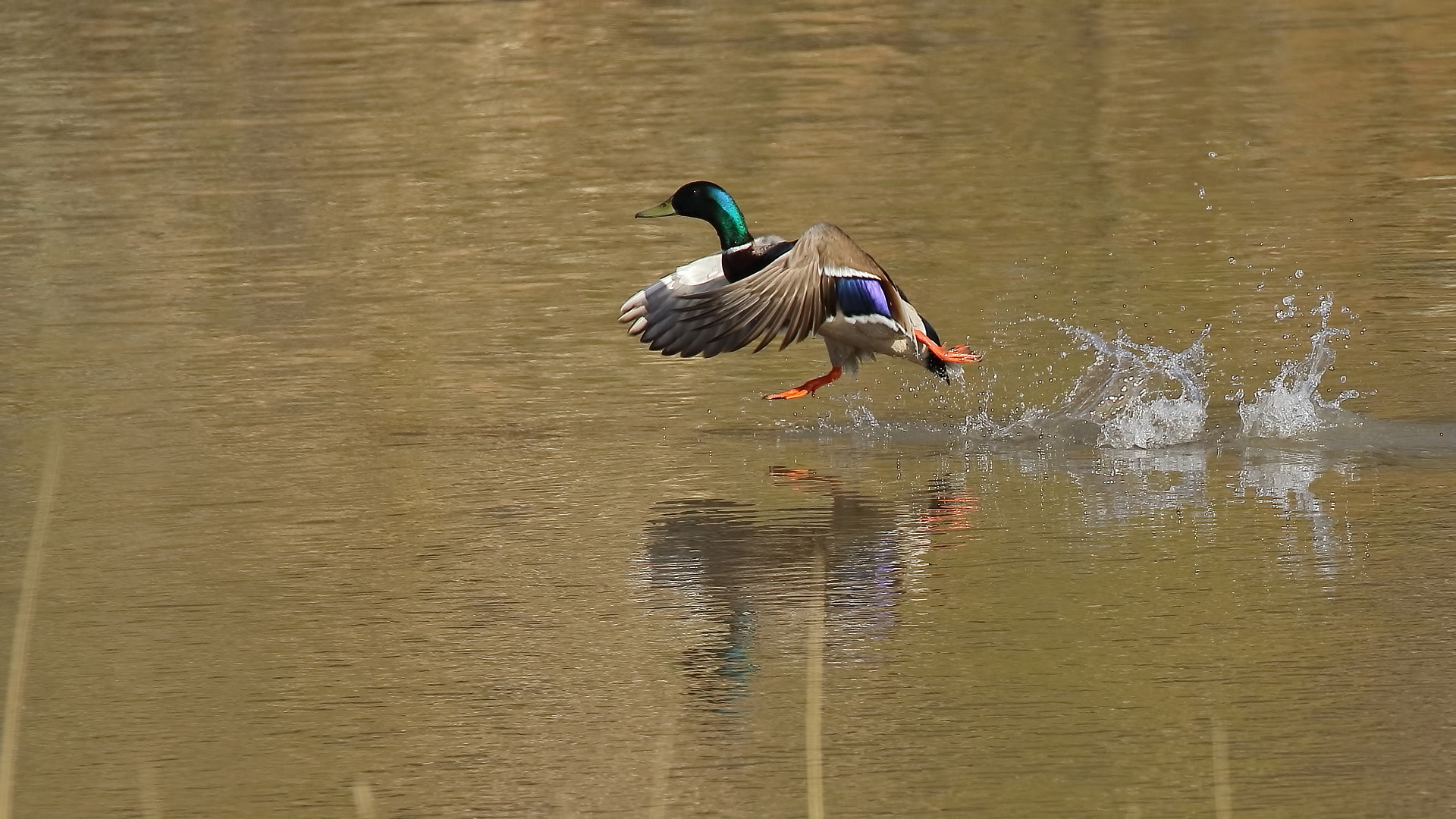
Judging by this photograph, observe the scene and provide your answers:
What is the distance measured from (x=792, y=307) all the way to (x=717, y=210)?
1.09 meters

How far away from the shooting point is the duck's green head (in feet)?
31.3

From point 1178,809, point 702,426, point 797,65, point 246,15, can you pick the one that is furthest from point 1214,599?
point 246,15

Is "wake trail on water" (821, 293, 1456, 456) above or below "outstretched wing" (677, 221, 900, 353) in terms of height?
below

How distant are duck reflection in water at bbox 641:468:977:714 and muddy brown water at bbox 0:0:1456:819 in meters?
0.02

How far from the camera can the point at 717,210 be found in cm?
959

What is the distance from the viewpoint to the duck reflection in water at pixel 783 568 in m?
6.29

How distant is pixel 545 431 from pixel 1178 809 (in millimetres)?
4380

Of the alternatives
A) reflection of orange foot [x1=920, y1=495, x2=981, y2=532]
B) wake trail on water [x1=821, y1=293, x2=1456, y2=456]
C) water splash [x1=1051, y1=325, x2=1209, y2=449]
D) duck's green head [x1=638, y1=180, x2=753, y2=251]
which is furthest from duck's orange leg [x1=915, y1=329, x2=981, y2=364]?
reflection of orange foot [x1=920, y1=495, x2=981, y2=532]

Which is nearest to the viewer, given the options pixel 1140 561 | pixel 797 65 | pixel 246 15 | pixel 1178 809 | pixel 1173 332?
pixel 1178 809

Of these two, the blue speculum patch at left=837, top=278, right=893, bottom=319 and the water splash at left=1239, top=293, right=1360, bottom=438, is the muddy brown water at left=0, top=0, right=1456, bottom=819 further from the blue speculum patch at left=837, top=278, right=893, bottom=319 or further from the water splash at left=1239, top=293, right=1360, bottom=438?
the blue speculum patch at left=837, top=278, right=893, bottom=319

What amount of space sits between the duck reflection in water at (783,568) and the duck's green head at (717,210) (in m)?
1.36

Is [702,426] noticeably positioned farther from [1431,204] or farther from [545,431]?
[1431,204]

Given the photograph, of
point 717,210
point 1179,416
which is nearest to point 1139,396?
point 1179,416

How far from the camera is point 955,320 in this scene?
10680 millimetres
